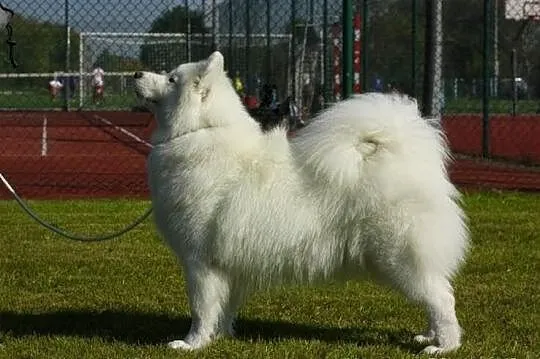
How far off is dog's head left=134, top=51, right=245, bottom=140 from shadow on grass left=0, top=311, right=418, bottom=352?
1255mm

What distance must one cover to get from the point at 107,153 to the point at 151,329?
42.9ft

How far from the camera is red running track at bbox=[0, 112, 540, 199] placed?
13.4 meters

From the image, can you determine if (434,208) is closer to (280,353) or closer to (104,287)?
(280,353)

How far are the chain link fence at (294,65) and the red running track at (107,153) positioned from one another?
36mm

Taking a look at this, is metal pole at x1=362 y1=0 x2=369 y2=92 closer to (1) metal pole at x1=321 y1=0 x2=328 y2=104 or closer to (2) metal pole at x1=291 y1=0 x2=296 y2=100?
(1) metal pole at x1=321 y1=0 x2=328 y2=104

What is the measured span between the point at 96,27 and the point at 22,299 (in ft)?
21.1

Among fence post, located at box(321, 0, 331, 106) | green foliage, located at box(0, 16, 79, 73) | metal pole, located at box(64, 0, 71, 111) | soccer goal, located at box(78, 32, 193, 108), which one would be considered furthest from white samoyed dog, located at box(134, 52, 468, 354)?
fence post, located at box(321, 0, 331, 106)

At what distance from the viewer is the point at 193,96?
4.93 metres

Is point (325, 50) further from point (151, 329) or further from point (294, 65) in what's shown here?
point (151, 329)

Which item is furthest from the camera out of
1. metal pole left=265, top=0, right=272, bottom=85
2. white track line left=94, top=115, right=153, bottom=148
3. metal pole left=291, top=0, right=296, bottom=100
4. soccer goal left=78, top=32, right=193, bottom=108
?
white track line left=94, top=115, right=153, bottom=148

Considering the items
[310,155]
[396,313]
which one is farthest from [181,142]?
[396,313]

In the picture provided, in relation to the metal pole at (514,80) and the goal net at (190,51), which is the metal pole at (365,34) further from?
the metal pole at (514,80)

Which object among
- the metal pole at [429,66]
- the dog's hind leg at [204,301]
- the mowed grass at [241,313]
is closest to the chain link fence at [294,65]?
the metal pole at [429,66]

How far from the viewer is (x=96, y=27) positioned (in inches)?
480
